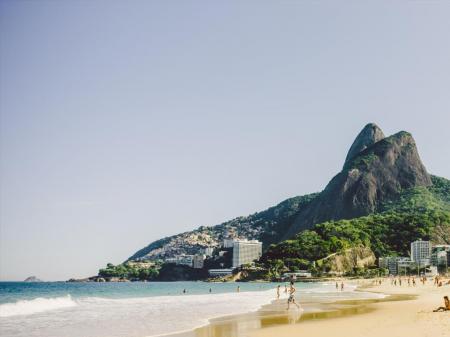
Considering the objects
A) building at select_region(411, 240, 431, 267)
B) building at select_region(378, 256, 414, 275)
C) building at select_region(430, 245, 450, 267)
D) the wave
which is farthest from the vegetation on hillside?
the wave

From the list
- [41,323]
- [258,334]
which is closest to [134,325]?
[41,323]

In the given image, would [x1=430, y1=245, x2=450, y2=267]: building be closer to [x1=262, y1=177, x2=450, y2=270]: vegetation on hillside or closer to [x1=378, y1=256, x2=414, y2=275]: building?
[x1=378, y1=256, x2=414, y2=275]: building

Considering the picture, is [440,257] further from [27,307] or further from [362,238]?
[27,307]

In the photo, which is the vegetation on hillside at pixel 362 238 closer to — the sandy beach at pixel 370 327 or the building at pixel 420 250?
the building at pixel 420 250

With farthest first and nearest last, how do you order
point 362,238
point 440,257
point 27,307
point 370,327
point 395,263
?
point 362,238 < point 395,263 < point 440,257 < point 27,307 < point 370,327

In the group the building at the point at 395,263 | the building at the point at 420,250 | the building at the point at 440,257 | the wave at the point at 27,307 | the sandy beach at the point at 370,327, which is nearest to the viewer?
the sandy beach at the point at 370,327

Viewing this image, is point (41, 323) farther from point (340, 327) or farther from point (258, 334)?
point (340, 327)

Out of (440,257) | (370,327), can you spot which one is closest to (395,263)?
(440,257)

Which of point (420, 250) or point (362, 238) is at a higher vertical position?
point (362, 238)

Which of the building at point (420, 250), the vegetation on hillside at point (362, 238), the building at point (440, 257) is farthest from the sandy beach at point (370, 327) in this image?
the building at point (420, 250)

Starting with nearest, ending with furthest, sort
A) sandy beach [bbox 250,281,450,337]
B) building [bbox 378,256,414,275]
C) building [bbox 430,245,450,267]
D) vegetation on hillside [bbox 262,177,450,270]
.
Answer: sandy beach [bbox 250,281,450,337]
building [bbox 378,256,414,275]
building [bbox 430,245,450,267]
vegetation on hillside [bbox 262,177,450,270]

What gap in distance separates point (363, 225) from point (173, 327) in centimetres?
15490

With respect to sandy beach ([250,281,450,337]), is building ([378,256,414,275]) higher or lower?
lower

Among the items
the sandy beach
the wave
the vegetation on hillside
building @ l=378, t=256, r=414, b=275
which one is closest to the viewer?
the sandy beach
